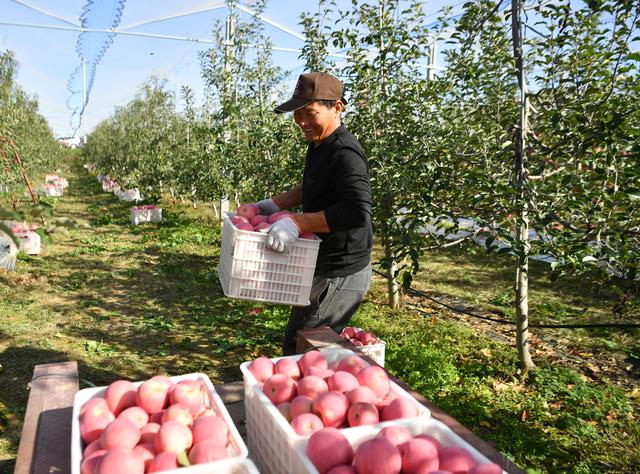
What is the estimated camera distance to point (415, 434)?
1.36 metres

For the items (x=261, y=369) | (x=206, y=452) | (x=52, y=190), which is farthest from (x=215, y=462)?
(x=52, y=190)

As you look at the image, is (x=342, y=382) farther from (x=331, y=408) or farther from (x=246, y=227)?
(x=246, y=227)

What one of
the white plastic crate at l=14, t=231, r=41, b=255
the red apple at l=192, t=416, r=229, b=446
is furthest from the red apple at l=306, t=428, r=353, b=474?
the white plastic crate at l=14, t=231, r=41, b=255

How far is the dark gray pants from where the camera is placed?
8.58 feet

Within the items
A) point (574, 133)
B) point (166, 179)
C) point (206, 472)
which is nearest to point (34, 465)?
point (206, 472)

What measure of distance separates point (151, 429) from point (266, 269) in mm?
1109

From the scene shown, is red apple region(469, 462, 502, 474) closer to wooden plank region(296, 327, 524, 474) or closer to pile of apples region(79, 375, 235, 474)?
wooden plank region(296, 327, 524, 474)

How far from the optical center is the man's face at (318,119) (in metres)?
2.50

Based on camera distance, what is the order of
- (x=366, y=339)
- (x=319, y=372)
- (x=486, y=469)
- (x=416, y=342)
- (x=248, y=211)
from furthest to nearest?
(x=416, y=342) → (x=366, y=339) → (x=248, y=211) → (x=319, y=372) → (x=486, y=469)

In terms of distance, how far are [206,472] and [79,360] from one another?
401 centimetres

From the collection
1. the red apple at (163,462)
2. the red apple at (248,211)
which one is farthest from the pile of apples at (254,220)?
the red apple at (163,462)

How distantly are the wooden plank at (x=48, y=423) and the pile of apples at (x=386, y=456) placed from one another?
72 centimetres

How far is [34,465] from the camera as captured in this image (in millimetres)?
1383

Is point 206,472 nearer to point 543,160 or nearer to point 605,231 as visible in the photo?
point 605,231
